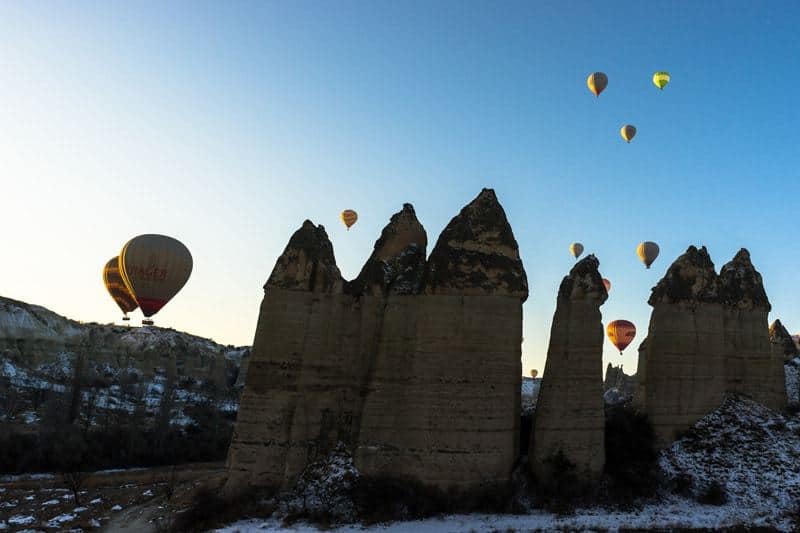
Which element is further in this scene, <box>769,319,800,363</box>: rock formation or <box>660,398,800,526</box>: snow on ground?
<box>769,319,800,363</box>: rock formation

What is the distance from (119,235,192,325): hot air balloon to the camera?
135 feet

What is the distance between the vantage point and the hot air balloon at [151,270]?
4119 cm

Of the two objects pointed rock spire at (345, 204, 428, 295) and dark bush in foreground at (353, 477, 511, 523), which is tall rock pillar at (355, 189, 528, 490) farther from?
pointed rock spire at (345, 204, 428, 295)

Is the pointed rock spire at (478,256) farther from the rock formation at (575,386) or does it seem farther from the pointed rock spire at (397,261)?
the rock formation at (575,386)

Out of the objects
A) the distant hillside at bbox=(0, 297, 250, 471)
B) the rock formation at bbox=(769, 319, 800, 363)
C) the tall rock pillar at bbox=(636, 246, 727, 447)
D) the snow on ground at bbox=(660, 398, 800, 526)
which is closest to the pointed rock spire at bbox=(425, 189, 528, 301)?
the tall rock pillar at bbox=(636, 246, 727, 447)

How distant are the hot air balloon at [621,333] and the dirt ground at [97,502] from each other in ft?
98.8

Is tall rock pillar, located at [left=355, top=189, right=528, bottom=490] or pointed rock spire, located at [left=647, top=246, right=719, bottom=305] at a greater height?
pointed rock spire, located at [left=647, top=246, right=719, bottom=305]

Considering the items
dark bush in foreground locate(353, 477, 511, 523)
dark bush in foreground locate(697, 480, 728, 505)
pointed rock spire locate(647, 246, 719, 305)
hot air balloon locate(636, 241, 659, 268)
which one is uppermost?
hot air balloon locate(636, 241, 659, 268)

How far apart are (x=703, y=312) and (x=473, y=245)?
11012 millimetres

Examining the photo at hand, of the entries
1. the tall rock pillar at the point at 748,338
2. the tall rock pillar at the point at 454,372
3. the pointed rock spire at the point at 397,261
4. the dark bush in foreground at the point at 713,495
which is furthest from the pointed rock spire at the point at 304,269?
the tall rock pillar at the point at 748,338

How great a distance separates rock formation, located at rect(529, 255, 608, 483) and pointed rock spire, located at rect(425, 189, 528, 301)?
2.09 m

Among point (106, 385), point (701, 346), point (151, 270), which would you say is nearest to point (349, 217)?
point (151, 270)

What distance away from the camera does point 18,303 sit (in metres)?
76.2

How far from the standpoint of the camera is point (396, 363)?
25281 mm
